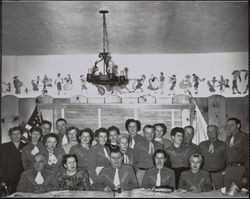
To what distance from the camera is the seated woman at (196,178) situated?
4203 mm

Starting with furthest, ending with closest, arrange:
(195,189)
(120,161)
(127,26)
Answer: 1. (127,26)
2. (120,161)
3. (195,189)

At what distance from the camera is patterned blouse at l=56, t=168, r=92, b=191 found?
13.5ft

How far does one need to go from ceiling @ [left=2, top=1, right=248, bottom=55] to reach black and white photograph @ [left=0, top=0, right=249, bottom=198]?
2 cm

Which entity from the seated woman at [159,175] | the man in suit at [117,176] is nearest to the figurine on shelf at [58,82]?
the man in suit at [117,176]

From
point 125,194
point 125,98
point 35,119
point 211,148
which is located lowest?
point 125,194

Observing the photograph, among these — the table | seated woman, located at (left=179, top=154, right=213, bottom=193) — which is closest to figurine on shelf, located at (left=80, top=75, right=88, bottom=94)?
seated woman, located at (left=179, top=154, right=213, bottom=193)

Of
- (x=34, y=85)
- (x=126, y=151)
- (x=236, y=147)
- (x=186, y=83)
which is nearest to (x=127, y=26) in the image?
(x=126, y=151)

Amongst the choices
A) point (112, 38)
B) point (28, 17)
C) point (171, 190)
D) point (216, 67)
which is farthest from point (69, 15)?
point (216, 67)

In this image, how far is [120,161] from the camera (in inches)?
174

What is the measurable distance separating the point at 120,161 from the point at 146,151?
1028 mm

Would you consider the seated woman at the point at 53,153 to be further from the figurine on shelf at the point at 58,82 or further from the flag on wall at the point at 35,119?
the figurine on shelf at the point at 58,82

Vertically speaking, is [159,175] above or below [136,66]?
below

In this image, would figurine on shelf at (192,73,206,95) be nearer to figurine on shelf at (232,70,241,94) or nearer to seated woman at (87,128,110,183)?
figurine on shelf at (232,70,241,94)

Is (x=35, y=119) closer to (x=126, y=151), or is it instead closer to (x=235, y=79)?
(x=126, y=151)
